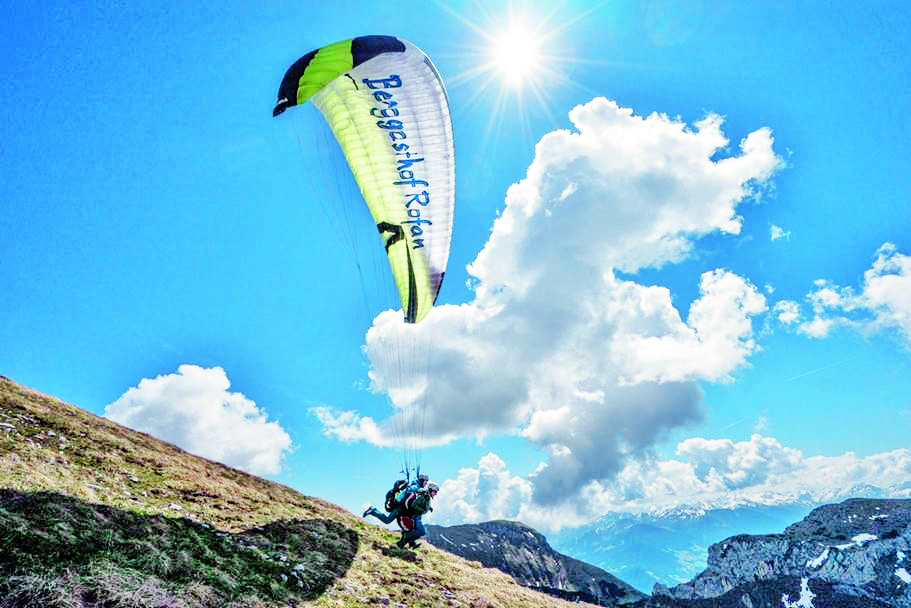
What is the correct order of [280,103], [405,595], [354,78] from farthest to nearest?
[354,78] → [280,103] → [405,595]

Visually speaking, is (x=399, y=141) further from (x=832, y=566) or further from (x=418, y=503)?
(x=832, y=566)

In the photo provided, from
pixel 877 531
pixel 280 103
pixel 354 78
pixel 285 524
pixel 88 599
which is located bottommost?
pixel 88 599

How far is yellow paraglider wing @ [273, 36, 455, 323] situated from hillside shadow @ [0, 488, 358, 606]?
10.0 metres

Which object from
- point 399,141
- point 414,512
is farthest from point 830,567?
point 399,141

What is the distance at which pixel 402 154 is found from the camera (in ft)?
62.4

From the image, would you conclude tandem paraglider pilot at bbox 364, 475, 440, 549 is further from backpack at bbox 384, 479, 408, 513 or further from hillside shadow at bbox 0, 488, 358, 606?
hillside shadow at bbox 0, 488, 358, 606

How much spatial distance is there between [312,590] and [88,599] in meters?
5.25

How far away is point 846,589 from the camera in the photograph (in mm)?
155000

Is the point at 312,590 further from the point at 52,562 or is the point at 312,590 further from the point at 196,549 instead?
the point at 52,562

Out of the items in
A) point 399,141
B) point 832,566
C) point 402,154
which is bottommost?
point 402,154

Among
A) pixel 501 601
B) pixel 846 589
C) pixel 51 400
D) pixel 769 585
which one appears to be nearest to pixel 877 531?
pixel 846 589

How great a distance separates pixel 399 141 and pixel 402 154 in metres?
0.47

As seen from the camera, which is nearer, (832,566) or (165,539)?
(165,539)

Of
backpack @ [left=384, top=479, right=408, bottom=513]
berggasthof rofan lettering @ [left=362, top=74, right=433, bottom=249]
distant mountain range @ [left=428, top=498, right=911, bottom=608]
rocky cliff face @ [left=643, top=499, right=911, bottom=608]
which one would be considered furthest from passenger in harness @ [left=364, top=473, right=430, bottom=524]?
rocky cliff face @ [left=643, top=499, right=911, bottom=608]
